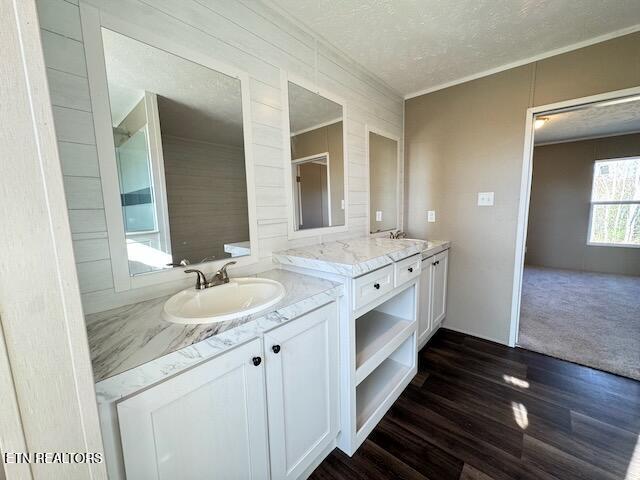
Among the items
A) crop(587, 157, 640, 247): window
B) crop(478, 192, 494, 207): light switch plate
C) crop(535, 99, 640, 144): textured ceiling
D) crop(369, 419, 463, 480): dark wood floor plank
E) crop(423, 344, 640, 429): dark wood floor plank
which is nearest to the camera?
crop(369, 419, 463, 480): dark wood floor plank

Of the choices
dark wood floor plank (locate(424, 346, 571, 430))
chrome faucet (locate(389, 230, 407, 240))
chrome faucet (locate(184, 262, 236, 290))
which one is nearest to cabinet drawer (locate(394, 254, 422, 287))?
chrome faucet (locate(389, 230, 407, 240))

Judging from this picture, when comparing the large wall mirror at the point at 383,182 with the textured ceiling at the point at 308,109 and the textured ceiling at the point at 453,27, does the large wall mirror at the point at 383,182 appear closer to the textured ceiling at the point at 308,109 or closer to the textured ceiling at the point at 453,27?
the textured ceiling at the point at 308,109

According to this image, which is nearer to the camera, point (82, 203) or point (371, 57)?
point (82, 203)

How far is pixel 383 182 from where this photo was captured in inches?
97.9

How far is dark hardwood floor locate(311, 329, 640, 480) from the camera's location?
4.09 feet

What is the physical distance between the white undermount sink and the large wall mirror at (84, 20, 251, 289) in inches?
7.5

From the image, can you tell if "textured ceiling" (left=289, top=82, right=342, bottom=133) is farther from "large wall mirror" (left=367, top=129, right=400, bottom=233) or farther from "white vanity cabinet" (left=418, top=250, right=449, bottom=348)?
"white vanity cabinet" (left=418, top=250, right=449, bottom=348)

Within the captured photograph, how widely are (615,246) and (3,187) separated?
6762 millimetres

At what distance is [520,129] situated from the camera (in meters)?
2.11

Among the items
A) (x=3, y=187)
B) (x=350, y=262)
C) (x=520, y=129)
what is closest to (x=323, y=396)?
(x=350, y=262)

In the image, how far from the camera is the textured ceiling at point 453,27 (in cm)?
145

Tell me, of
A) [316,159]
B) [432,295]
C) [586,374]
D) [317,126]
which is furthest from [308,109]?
[586,374]

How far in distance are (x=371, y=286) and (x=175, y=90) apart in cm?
134

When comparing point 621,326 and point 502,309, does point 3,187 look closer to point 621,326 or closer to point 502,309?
point 502,309
